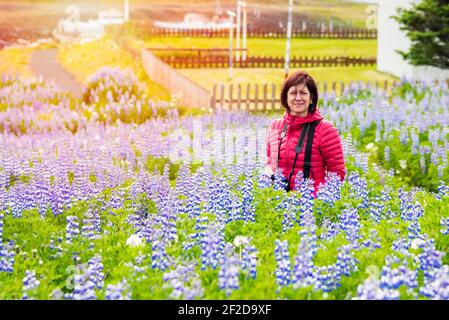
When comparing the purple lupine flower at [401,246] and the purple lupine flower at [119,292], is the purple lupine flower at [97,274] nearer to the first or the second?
the purple lupine flower at [119,292]

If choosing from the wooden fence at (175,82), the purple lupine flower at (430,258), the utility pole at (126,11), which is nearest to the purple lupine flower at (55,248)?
the purple lupine flower at (430,258)

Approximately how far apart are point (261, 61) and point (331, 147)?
18.9 m

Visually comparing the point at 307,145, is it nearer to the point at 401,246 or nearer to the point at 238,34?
the point at 401,246

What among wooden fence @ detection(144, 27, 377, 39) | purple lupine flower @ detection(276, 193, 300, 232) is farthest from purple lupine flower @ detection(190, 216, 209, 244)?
wooden fence @ detection(144, 27, 377, 39)

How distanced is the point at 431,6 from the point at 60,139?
37.0ft

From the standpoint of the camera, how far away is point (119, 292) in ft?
11.7

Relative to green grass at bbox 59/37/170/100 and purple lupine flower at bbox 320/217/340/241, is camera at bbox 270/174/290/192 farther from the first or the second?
green grass at bbox 59/37/170/100

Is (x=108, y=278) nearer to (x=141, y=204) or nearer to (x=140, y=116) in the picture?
(x=141, y=204)

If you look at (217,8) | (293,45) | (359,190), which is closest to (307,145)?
(359,190)

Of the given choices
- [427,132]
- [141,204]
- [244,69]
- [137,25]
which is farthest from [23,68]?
[141,204]

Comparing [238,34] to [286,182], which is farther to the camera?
[238,34]

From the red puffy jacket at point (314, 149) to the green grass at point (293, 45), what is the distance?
17.4 metres

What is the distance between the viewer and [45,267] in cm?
470

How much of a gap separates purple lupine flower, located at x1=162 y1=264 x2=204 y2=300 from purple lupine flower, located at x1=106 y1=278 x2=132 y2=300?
0.60 feet
